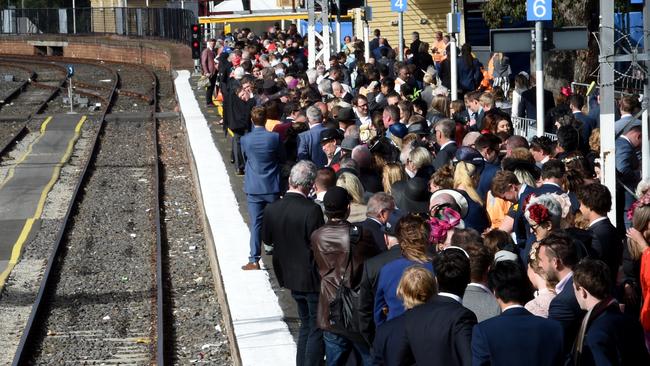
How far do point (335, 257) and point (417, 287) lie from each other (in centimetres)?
195

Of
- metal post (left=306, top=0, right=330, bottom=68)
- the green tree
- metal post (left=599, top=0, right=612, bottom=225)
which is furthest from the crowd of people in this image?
metal post (left=306, top=0, right=330, bottom=68)

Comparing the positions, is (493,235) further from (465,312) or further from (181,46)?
Result: (181,46)

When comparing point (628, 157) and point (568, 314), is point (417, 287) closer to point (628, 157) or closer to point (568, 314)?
point (568, 314)

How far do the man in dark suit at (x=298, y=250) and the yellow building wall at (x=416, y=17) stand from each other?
95.7ft

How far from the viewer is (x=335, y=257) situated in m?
8.70

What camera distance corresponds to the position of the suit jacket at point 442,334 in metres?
6.52

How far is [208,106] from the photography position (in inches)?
1230

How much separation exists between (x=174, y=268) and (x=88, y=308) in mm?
2040

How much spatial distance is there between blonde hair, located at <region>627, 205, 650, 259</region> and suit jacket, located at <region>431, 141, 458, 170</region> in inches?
155

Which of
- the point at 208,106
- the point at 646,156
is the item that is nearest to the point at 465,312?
the point at 646,156

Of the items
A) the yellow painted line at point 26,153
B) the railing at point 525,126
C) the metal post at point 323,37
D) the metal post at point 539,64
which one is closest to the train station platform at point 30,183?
the yellow painted line at point 26,153

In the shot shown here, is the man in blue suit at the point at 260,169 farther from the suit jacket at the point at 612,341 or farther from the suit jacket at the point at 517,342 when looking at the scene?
the suit jacket at the point at 517,342

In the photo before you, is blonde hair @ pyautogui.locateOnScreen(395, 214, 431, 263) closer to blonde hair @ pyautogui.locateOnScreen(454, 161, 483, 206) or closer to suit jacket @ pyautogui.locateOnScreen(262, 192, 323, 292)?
suit jacket @ pyautogui.locateOnScreen(262, 192, 323, 292)

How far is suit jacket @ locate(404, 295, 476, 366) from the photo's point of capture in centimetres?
652
